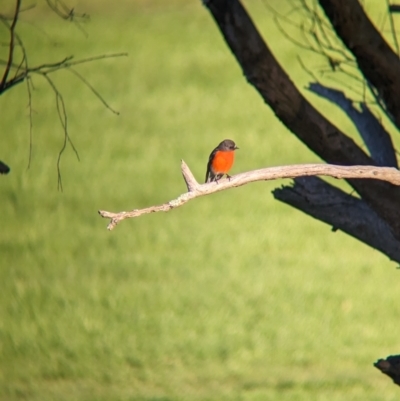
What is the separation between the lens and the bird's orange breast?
634 centimetres

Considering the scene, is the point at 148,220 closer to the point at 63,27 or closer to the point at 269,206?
the point at 269,206

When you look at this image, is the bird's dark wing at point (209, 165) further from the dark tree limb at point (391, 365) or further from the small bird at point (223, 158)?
the dark tree limb at point (391, 365)

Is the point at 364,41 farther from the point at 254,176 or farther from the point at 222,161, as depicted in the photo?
the point at 254,176

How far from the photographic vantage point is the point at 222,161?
6332 mm

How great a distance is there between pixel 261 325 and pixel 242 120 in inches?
260

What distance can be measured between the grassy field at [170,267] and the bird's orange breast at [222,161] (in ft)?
4.00

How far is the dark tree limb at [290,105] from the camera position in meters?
5.69

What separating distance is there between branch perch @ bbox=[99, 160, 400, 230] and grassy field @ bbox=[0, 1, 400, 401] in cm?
222

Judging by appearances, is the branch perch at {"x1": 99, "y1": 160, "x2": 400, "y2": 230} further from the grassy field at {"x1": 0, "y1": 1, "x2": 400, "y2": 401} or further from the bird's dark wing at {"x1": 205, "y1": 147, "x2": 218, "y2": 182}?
the grassy field at {"x1": 0, "y1": 1, "x2": 400, "y2": 401}

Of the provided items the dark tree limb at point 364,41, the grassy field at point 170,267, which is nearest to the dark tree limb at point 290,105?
the dark tree limb at point 364,41

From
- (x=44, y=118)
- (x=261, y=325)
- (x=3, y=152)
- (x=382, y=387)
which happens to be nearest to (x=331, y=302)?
(x=261, y=325)

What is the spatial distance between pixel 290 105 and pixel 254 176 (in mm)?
1701

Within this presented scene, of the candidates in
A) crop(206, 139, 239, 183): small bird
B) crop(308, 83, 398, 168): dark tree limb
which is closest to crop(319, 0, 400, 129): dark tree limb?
crop(308, 83, 398, 168): dark tree limb

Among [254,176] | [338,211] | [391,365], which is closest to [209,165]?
[338,211]
